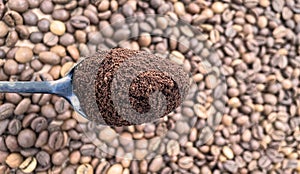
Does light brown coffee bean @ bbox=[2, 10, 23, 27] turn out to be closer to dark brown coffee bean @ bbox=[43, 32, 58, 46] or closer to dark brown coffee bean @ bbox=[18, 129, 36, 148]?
dark brown coffee bean @ bbox=[43, 32, 58, 46]

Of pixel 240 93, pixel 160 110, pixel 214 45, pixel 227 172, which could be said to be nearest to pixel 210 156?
pixel 227 172

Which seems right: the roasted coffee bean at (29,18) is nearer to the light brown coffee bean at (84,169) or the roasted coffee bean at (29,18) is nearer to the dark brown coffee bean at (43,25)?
the dark brown coffee bean at (43,25)

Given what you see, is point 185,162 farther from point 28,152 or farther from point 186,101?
point 28,152

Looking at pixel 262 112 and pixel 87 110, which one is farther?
pixel 262 112

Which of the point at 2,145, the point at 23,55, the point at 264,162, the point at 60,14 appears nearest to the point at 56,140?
the point at 2,145

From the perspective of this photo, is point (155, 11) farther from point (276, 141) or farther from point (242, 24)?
point (276, 141)

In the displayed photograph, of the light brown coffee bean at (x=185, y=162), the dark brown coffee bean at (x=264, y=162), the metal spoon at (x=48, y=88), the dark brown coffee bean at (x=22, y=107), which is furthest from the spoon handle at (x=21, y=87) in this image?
the dark brown coffee bean at (x=264, y=162)
